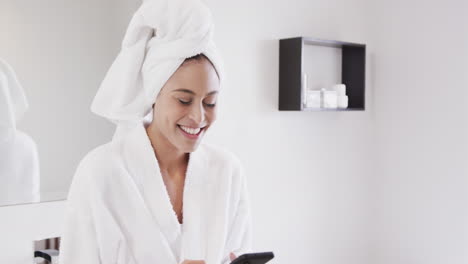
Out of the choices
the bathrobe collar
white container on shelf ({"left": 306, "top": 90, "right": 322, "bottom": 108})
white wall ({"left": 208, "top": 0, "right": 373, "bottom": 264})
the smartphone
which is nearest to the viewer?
the smartphone

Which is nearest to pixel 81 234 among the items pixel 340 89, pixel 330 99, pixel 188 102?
pixel 188 102

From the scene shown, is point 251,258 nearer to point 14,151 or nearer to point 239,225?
point 239,225

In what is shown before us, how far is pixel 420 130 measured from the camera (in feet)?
9.35

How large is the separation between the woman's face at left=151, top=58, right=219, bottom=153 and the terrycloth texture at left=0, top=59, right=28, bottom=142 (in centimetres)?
73

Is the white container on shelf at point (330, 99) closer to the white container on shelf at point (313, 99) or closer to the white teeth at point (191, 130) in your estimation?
the white container on shelf at point (313, 99)

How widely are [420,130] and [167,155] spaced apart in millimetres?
1907

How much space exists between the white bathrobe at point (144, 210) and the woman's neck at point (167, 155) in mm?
23

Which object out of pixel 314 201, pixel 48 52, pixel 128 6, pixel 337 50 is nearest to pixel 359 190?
pixel 314 201

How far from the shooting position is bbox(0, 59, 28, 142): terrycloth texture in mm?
1706

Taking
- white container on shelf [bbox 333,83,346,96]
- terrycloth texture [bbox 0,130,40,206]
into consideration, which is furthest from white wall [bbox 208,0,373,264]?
terrycloth texture [bbox 0,130,40,206]

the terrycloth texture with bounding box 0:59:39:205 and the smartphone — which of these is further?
the terrycloth texture with bounding box 0:59:39:205

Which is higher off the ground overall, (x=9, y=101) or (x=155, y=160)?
(x=9, y=101)

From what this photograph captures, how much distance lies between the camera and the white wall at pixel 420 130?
2697 millimetres

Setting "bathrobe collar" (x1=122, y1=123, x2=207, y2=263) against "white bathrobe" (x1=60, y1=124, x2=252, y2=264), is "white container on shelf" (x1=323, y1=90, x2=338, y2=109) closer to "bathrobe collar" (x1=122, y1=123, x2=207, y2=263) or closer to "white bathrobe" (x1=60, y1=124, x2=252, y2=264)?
"white bathrobe" (x1=60, y1=124, x2=252, y2=264)
